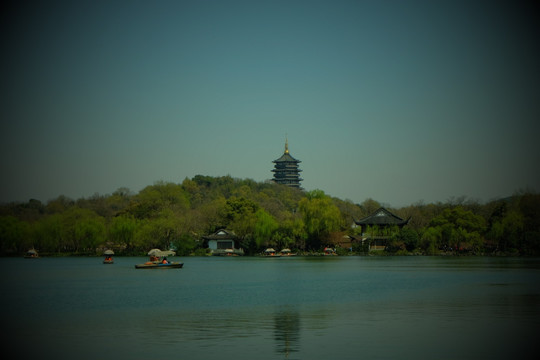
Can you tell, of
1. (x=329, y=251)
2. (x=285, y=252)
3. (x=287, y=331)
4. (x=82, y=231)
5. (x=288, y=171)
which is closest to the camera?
(x=287, y=331)

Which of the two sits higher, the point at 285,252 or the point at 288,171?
the point at 288,171

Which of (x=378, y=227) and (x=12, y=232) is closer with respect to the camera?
(x=12, y=232)

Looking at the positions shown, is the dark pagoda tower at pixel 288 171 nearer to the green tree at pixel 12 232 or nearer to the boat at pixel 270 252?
the boat at pixel 270 252

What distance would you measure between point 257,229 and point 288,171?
5848cm

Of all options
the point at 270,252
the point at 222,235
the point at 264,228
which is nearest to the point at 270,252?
the point at 270,252

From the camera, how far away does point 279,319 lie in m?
14.7

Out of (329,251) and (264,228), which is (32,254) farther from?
(329,251)

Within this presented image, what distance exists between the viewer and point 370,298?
19.2m

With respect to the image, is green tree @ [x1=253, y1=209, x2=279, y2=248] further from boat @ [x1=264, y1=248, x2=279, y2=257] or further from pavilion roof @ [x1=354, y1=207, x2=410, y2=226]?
pavilion roof @ [x1=354, y1=207, x2=410, y2=226]

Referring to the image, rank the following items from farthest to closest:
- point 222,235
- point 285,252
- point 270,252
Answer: point 222,235
point 270,252
point 285,252

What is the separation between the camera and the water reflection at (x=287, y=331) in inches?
433

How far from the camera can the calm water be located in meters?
11.0

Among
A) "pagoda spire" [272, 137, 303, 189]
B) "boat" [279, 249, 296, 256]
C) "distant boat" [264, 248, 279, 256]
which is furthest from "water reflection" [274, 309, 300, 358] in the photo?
"pagoda spire" [272, 137, 303, 189]

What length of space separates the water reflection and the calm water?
1.0 inches
